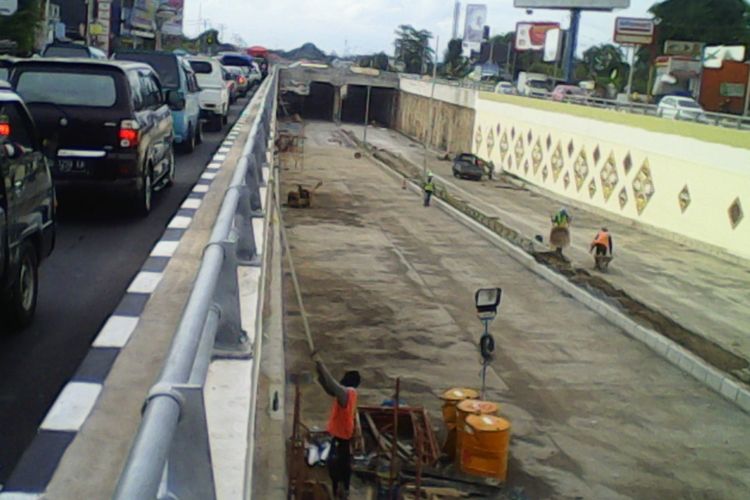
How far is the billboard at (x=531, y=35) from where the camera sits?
344 feet

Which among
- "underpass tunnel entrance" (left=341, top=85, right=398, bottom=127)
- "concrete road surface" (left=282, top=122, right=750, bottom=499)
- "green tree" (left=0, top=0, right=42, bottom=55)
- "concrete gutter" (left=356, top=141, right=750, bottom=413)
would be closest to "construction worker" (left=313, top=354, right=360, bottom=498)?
"concrete road surface" (left=282, top=122, right=750, bottom=499)

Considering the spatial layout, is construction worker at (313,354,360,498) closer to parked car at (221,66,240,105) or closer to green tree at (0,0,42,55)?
parked car at (221,66,240,105)

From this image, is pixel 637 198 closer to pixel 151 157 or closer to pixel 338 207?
pixel 338 207

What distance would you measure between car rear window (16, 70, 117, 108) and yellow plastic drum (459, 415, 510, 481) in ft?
18.3

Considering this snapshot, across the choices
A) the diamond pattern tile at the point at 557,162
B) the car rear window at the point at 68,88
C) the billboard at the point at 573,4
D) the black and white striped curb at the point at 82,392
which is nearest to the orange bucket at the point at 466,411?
the black and white striped curb at the point at 82,392

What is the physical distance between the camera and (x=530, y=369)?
17078 mm

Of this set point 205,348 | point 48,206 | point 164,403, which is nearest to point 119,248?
point 48,206

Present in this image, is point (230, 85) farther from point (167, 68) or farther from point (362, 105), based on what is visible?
point (362, 105)

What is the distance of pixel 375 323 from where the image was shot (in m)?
19.4

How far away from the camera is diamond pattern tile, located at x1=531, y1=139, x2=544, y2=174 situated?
174ft

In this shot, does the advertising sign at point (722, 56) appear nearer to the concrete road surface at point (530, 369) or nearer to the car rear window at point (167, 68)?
the concrete road surface at point (530, 369)

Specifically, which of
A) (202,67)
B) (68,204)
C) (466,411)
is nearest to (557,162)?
(202,67)

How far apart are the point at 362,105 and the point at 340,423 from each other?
100567 mm

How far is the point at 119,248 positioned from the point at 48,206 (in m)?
2.29
